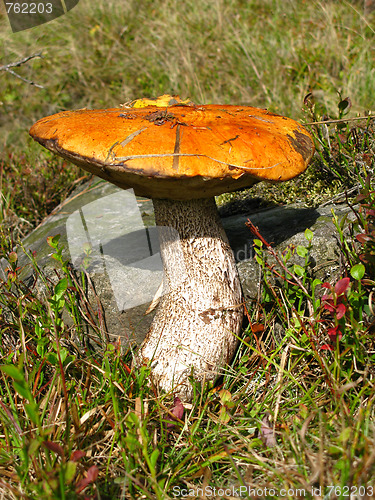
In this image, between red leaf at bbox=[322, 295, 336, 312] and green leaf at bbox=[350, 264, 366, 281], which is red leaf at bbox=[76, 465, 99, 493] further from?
green leaf at bbox=[350, 264, 366, 281]

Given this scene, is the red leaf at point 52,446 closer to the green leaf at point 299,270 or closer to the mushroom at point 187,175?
the mushroom at point 187,175

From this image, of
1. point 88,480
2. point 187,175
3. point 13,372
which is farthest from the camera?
point 187,175

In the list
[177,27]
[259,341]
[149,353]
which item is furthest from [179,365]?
[177,27]

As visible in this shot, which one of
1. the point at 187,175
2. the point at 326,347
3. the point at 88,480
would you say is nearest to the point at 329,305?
the point at 326,347

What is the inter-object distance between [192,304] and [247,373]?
44 cm

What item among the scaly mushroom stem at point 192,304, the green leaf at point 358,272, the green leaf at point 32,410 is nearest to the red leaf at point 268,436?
the scaly mushroom stem at point 192,304

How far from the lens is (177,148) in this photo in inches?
57.2

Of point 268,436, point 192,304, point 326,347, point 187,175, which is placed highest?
point 187,175

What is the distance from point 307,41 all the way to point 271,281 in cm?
345

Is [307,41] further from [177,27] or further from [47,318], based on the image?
[47,318]

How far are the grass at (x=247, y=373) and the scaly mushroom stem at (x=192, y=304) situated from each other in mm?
99

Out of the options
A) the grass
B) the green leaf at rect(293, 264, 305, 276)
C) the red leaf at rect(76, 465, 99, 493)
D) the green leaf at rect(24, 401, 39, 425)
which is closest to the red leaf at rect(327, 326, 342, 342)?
the grass

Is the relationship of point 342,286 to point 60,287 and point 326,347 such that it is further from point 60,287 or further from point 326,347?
point 60,287

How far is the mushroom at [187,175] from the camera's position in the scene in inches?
57.2
